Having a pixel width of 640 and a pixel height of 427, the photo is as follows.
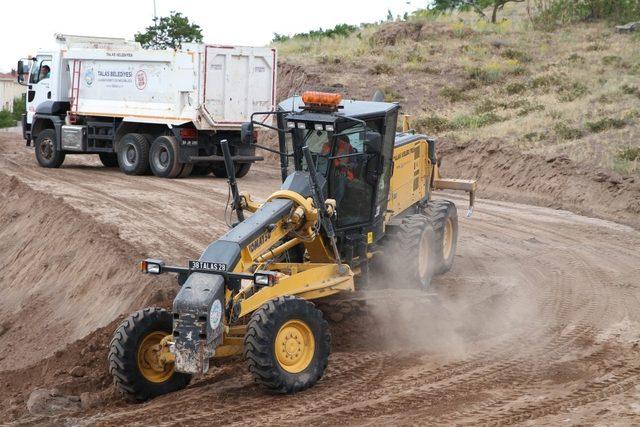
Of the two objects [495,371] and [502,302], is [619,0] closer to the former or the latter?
[502,302]

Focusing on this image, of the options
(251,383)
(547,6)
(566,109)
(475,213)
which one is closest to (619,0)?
(547,6)

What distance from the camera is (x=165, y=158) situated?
21719 millimetres

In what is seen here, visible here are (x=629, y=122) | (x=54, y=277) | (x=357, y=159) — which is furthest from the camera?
(x=629, y=122)

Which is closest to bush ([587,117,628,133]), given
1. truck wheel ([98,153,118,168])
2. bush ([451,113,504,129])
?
bush ([451,113,504,129])

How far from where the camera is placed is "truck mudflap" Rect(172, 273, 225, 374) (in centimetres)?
739

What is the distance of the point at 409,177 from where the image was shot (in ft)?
38.4

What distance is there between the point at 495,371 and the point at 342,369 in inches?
55.9

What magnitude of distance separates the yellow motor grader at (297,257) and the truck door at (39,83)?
1482 centimetres

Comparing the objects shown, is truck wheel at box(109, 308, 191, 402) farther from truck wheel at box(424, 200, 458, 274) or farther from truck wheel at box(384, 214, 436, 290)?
truck wheel at box(424, 200, 458, 274)

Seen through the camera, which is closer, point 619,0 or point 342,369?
point 342,369

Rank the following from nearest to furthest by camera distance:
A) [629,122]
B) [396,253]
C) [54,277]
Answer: [396,253]
[54,277]
[629,122]

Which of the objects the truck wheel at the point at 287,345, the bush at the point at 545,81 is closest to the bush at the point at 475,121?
the bush at the point at 545,81

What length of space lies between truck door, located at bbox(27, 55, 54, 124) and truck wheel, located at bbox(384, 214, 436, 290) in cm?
1549

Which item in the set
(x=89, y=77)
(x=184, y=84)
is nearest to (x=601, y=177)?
(x=184, y=84)
